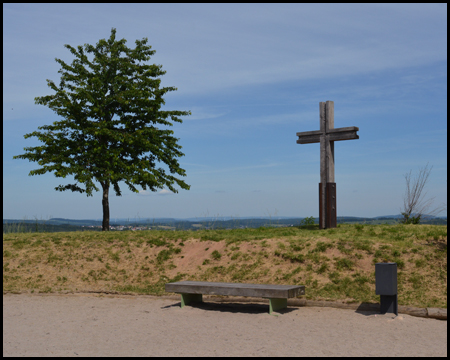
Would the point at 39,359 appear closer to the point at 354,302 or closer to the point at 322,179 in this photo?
the point at 354,302

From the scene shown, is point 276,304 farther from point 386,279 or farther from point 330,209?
point 330,209

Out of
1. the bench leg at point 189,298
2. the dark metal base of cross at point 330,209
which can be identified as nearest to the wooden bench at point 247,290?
the bench leg at point 189,298

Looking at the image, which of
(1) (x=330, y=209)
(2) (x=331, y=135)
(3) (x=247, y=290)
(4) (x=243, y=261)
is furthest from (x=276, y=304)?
(2) (x=331, y=135)

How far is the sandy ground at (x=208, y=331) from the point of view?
595cm

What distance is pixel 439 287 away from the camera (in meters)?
8.91

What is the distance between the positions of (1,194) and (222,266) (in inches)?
213

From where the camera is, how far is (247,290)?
8.09m

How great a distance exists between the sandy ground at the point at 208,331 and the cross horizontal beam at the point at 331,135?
6644 millimetres

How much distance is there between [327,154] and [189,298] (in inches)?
272

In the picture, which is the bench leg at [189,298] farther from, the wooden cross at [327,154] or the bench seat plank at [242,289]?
the wooden cross at [327,154]

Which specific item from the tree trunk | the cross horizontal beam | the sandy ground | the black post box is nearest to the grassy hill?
the black post box

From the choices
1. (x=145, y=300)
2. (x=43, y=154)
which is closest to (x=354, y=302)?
(x=145, y=300)

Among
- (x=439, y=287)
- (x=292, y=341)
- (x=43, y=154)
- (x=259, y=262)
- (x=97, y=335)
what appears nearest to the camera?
(x=292, y=341)

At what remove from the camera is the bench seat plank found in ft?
25.9
